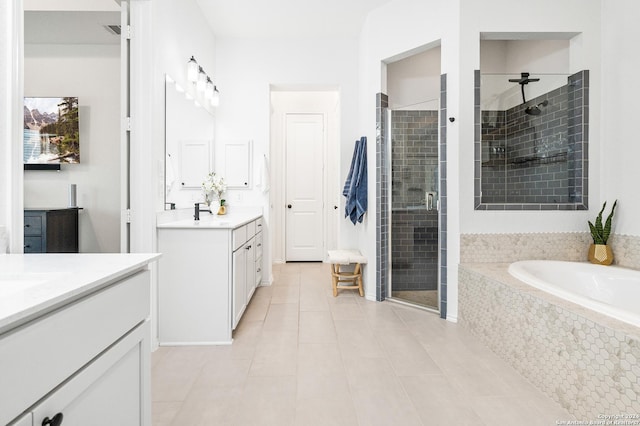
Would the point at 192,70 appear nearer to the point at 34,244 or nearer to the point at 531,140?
the point at 34,244

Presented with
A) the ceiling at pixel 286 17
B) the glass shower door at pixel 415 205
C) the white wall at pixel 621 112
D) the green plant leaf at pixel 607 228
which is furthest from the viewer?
the ceiling at pixel 286 17

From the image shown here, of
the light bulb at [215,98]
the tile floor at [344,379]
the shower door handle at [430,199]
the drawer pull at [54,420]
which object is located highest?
the light bulb at [215,98]

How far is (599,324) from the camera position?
1470 millimetres

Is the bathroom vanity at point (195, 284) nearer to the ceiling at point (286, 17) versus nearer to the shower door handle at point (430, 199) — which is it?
the shower door handle at point (430, 199)

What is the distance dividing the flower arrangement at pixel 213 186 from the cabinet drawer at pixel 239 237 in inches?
37.6

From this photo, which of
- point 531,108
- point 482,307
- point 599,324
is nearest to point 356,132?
point 531,108

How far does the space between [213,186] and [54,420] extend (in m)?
3.10

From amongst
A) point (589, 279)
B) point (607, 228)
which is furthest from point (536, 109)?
point (589, 279)

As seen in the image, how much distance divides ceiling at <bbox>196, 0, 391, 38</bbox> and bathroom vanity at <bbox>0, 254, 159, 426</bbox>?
314cm

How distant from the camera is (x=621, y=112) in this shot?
2.56 metres

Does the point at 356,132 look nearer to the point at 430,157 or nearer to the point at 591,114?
the point at 430,157

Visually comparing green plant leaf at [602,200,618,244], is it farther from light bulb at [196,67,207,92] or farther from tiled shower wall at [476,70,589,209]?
light bulb at [196,67,207,92]

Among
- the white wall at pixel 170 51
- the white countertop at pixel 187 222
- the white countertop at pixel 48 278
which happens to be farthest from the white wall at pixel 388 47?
the white countertop at pixel 48 278

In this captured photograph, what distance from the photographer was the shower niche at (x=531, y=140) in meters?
2.77
